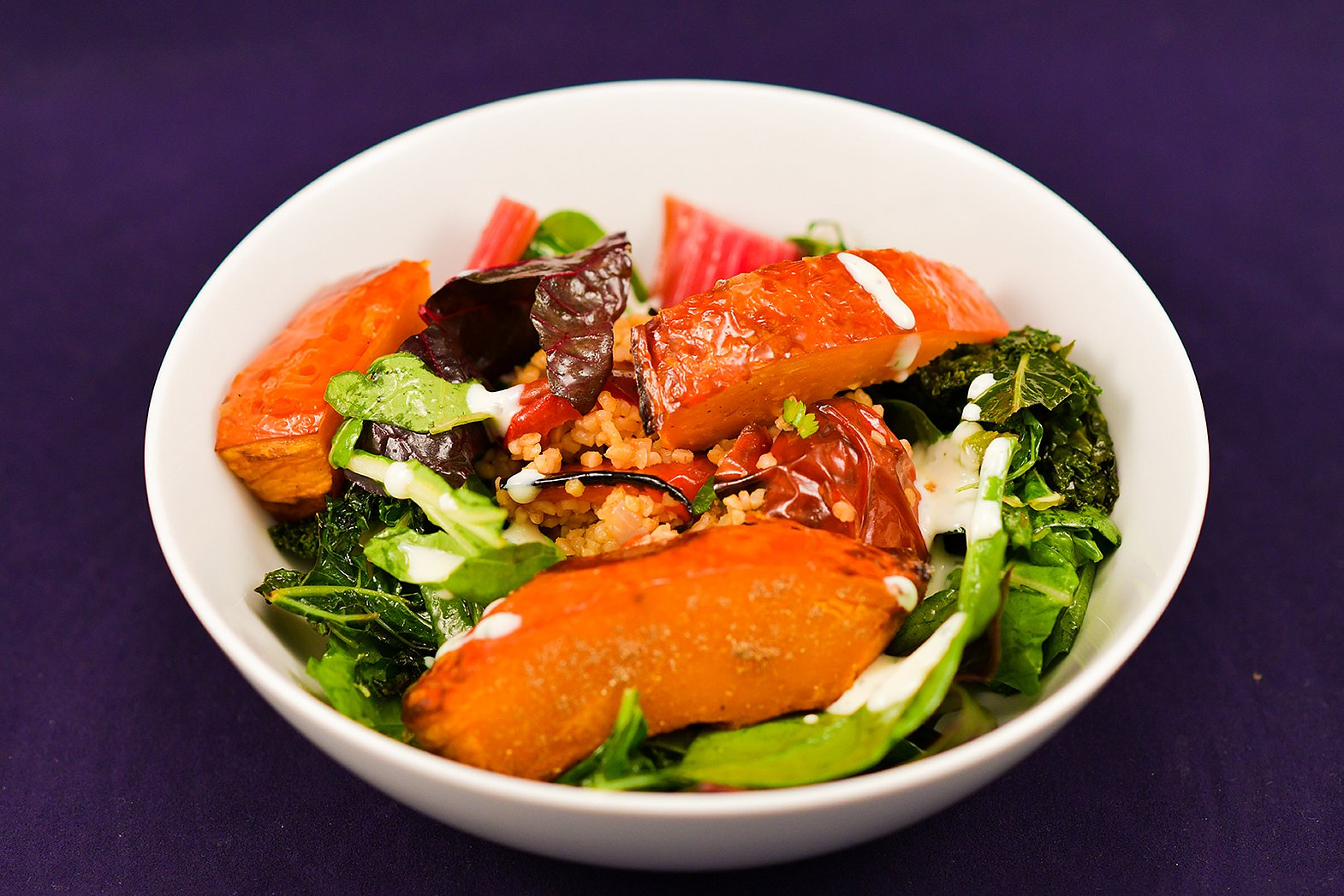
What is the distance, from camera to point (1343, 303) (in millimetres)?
4176

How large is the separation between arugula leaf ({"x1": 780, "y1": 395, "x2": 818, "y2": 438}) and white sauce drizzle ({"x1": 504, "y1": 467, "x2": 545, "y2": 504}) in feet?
1.90

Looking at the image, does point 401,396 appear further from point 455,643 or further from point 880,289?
point 880,289

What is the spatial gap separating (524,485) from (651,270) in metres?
1.34

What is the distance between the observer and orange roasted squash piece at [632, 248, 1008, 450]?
249cm

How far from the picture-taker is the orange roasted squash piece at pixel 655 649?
202 centimetres

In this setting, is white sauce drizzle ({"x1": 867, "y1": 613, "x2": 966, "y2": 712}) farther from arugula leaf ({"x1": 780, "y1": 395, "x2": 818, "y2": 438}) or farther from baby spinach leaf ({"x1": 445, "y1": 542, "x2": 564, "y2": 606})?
baby spinach leaf ({"x1": 445, "y1": 542, "x2": 564, "y2": 606})

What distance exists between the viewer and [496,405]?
271 cm

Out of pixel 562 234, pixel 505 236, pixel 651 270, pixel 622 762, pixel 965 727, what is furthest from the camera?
pixel 651 270

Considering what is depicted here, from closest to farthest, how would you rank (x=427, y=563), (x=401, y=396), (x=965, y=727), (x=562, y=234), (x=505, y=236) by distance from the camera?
(x=965, y=727) < (x=427, y=563) < (x=401, y=396) < (x=505, y=236) < (x=562, y=234)

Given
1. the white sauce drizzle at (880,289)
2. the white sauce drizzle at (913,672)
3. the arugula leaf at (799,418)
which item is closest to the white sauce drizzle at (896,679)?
the white sauce drizzle at (913,672)

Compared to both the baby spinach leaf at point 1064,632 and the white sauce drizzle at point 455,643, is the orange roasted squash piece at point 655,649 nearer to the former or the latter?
the white sauce drizzle at point 455,643

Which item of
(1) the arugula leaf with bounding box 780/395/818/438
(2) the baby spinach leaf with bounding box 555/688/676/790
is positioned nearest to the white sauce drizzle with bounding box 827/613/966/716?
(2) the baby spinach leaf with bounding box 555/688/676/790

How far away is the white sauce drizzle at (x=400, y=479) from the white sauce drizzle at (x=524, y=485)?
0.22 metres

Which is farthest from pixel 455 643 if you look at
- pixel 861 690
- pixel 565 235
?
pixel 565 235
